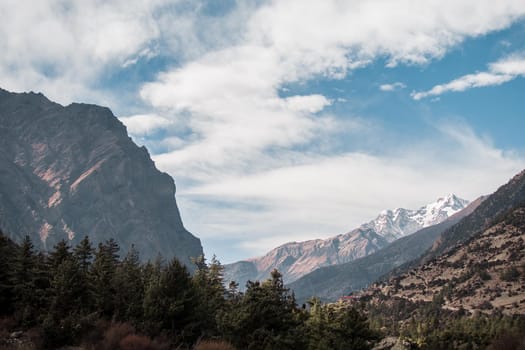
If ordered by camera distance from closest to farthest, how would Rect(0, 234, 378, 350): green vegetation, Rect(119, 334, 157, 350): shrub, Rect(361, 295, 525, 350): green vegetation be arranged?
1. Rect(119, 334, 157, 350): shrub
2. Rect(0, 234, 378, 350): green vegetation
3. Rect(361, 295, 525, 350): green vegetation

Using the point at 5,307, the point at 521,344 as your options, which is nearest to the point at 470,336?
the point at 521,344

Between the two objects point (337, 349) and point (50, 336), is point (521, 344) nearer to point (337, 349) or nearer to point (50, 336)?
point (337, 349)

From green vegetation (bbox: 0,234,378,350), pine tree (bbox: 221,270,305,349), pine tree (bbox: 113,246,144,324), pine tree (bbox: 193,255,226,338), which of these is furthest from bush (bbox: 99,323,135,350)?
pine tree (bbox: 221,270,305,349)

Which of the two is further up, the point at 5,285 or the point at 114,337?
the point at 5,285

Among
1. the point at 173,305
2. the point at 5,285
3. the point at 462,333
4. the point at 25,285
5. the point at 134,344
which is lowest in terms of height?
the point at 462,333

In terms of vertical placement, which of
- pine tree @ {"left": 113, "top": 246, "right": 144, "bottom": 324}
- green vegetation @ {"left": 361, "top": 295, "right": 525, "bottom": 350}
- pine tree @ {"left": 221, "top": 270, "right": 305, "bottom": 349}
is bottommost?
green vegetation @ {"left": 361, "top": 295, "right": 525, "bottom": 350}

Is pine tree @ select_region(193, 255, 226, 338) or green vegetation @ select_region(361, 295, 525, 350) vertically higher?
pine tree @ select_region(193, 255, 226, 338)

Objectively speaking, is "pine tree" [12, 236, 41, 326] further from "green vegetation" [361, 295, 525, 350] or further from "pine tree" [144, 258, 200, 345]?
"green vegetation" [361, 295, 525, 350]

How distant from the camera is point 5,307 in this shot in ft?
130

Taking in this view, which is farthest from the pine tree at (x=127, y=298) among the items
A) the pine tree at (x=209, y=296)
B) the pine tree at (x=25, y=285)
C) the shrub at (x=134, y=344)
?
the shrub at (x=134, y=344)

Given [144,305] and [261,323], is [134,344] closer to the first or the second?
[144,305]

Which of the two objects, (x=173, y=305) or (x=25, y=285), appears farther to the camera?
(x=25, y=285)

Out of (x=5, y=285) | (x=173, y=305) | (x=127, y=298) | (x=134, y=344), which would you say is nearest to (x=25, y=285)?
(x=5, y=285)

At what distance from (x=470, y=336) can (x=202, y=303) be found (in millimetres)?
82160
